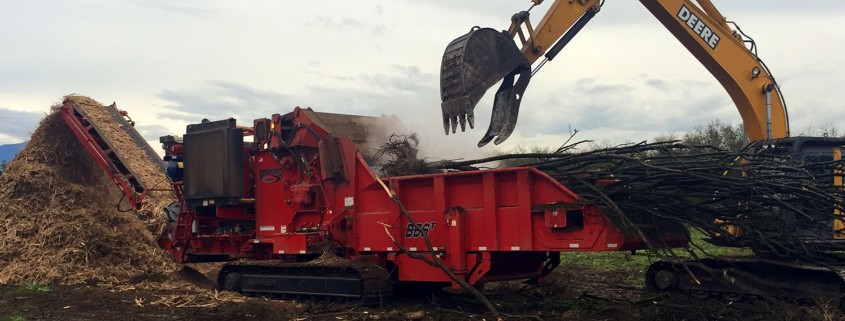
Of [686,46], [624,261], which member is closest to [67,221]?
[624,261]

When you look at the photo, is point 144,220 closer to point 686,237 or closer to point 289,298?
point 289,298

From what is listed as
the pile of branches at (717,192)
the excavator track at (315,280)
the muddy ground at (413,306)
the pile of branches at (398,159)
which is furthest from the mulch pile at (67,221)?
the pile of branches at (717,192)

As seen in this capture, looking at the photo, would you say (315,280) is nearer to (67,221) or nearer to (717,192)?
(717,192)

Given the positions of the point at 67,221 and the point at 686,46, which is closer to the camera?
the point at 686,46

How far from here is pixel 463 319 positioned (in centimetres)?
772

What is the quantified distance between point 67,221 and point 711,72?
10678mm

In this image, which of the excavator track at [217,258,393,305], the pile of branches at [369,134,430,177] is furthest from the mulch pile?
the pile of branches at [369,134,430,177]

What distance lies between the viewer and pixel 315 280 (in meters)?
9.11

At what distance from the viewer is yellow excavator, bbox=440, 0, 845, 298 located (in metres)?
8.16

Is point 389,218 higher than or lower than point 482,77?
lower

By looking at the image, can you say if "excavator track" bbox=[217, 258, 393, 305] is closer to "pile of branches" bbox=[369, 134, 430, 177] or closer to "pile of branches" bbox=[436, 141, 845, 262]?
"pile of branches" bbox=[369, 134, 430, 177]

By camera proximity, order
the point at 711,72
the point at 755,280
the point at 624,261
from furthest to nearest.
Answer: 1. the point at 624,261
2. the point at 711,72
3. the point at 755,280

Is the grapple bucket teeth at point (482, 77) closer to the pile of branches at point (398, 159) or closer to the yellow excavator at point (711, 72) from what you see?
the yellow excavator at point (711, 72)

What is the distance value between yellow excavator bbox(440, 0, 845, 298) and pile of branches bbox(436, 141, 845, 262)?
1.21 ft
